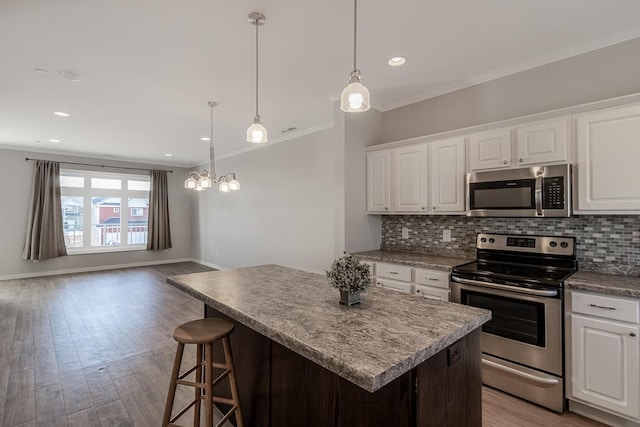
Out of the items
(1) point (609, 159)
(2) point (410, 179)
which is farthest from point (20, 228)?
(1) point (609, 159)

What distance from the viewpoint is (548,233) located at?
266 centimetres

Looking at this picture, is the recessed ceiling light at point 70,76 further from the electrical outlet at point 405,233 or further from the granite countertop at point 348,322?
the electrical outlet at point 405,233

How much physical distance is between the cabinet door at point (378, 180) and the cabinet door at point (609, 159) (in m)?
1.66

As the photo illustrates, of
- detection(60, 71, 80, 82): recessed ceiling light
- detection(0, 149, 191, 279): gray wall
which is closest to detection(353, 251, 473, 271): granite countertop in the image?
detection(60, 71, 80, 82): recessed ceiling light

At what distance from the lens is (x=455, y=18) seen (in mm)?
2135

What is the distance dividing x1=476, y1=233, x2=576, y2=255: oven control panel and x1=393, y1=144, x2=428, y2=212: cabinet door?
25.5 inches

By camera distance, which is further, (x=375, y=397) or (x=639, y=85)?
(x=639, y=85)

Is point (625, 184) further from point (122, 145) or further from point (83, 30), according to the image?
point (122, 145)

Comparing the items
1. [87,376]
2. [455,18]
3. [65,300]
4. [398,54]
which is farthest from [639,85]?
[65,300]

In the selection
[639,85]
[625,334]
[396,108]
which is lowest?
[625,334]

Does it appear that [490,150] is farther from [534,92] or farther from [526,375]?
[526,375]

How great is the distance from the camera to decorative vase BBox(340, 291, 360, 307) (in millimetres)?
1616

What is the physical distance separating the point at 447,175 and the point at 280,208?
3253mm

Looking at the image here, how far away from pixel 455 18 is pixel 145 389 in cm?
364
